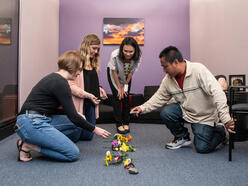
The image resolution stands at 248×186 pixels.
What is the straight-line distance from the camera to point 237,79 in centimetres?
292

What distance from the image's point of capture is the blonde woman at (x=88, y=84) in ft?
7.57

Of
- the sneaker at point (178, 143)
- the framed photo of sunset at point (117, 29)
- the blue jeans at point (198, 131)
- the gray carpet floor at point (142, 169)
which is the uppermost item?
the framed photo of sunset at point (117, 29)

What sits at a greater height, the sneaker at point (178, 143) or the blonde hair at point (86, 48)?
the blonde hair at point (86, 48)

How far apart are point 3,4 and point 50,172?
205 centimetres

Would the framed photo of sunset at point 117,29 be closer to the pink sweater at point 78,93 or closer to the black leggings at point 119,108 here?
the black leggings at point 119,108

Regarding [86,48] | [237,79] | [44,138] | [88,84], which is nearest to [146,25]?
[237,79]

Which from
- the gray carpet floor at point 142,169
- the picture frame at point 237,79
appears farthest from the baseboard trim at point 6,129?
the picture frame at point 237,79

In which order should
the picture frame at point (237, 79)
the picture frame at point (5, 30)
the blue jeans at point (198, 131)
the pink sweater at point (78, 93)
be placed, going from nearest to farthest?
the blue jeans at point (198, 131) → the pink sweater at point (78, 93) → the picture frame at point (5, 30) → the picture frame at point (237, 79)

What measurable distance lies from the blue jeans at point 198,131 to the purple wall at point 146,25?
2563 mm

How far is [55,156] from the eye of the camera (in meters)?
1.64

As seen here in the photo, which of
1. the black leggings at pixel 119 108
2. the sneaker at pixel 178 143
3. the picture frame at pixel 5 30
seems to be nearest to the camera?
→ the sneaker at pixel 178 143

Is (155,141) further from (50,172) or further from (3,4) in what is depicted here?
(3,4)

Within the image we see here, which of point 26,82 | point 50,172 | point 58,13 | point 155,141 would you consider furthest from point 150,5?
point 50,172

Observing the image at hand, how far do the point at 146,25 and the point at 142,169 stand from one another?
3688 mm
